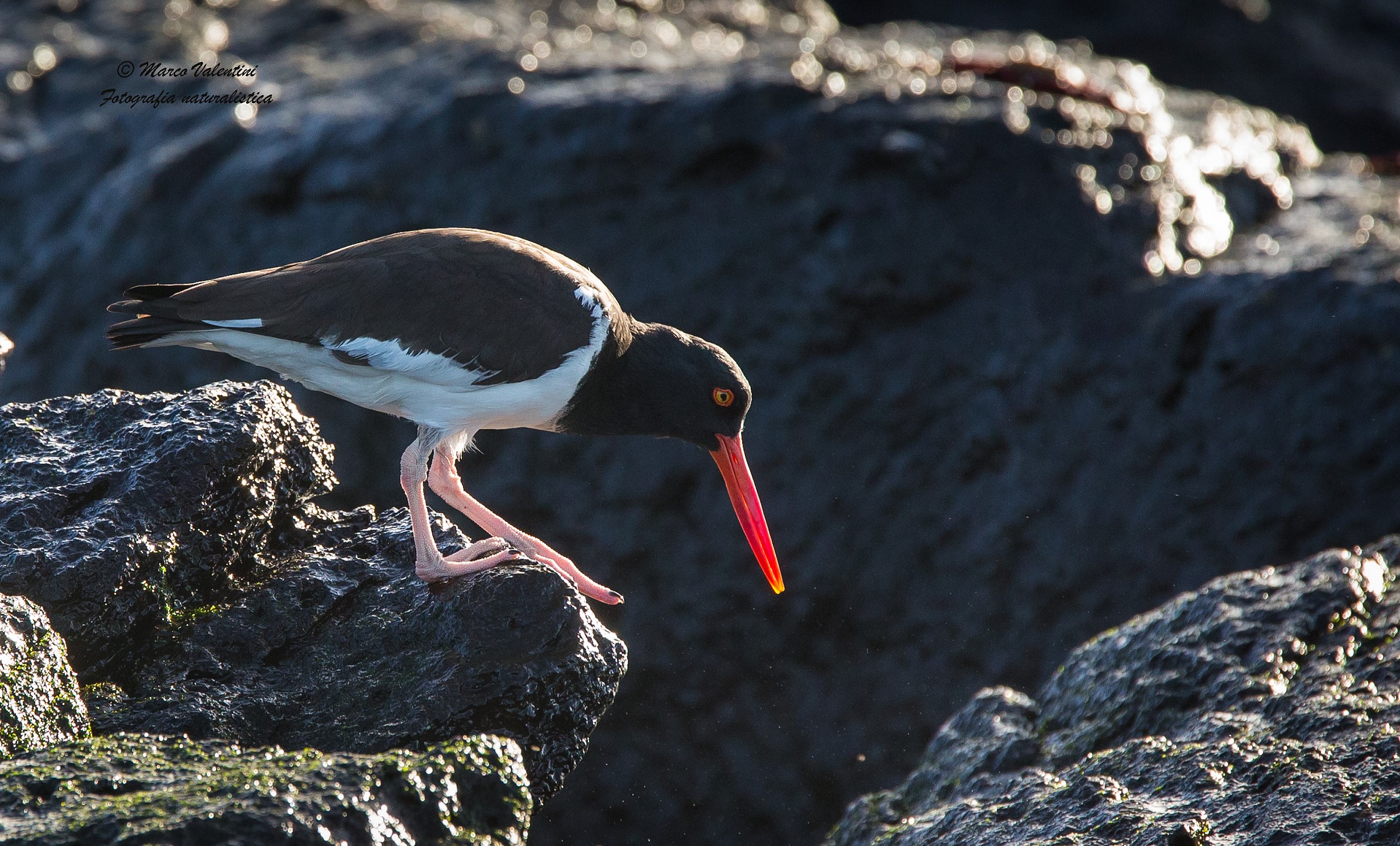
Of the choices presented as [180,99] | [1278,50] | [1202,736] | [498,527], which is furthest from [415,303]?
[1278,50]

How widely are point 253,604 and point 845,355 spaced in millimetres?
3939

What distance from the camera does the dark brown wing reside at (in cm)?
431

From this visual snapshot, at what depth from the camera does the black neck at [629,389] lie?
4.80 m

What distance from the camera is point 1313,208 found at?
322 inches

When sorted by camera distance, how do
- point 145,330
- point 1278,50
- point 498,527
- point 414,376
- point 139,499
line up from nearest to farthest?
point 139,499 < point 145,330 < point 414,376 < point 498,527 < point 1278,50

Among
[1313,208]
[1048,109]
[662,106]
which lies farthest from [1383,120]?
[662,106]

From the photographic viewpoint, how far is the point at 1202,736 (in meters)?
3.91

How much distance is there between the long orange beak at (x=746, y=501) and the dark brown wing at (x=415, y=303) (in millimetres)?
964

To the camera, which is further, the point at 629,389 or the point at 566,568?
the point at 629,389

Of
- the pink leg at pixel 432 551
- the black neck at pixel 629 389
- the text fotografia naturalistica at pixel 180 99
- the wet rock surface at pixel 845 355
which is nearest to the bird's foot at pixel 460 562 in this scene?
the pink leg at pixel 432 551

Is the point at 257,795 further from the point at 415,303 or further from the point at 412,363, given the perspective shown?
the point at 415,303

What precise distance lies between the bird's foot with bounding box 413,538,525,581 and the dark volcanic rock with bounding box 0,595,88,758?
1.09 m

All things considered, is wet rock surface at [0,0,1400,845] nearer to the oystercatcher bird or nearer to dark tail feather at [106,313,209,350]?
the oystercatcher bird

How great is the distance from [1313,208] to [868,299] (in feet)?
11.4
